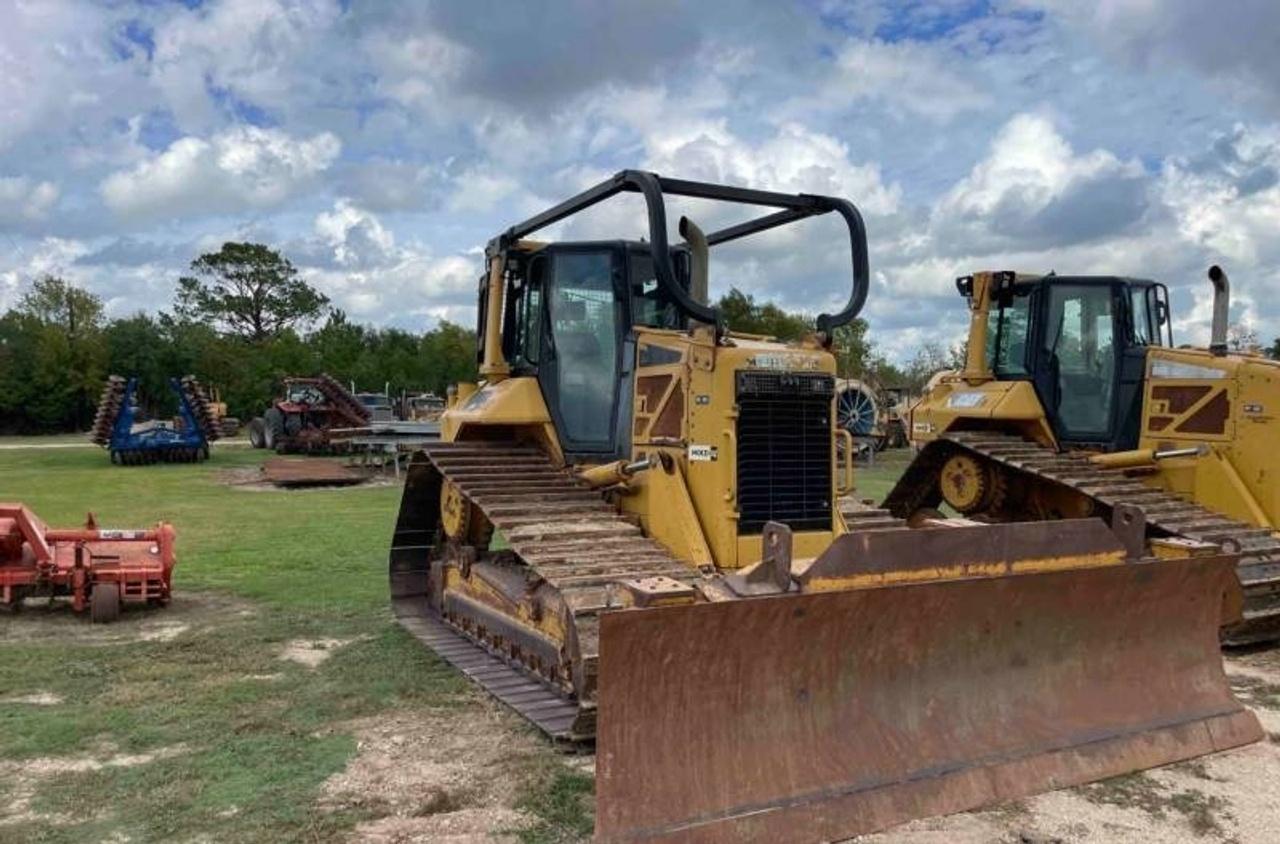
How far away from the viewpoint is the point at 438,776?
4957 mm

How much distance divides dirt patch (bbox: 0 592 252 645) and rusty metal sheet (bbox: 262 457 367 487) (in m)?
12.4

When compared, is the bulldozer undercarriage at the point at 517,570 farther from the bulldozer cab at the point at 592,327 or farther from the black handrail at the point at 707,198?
the black handrail at the point at 707,198

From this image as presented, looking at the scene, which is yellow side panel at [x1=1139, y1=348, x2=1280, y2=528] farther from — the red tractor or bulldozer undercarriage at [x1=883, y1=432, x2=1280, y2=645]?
the red tractor

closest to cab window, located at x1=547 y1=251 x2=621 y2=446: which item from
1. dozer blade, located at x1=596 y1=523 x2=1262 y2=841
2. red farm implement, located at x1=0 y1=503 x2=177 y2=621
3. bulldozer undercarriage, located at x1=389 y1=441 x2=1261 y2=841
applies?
bulldozer undercarriage, located at x1=389 y1=441 x2=1261 y2=841

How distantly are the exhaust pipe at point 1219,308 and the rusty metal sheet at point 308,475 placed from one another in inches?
645

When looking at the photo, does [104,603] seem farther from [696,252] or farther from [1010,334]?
[1010,334]

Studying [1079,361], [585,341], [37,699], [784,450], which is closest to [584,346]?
[585,341]

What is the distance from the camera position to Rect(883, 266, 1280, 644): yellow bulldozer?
8.81 meters

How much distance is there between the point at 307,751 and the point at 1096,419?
772 cm

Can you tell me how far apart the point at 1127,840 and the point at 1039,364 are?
6587 mm

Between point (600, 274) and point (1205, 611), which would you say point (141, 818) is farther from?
point (1205, 611)

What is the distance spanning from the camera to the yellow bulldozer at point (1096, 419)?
8.81m

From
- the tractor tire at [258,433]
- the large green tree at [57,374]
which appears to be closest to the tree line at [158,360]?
the large green tree at [57,374]

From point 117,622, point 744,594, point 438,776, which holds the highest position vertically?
point 744,594
